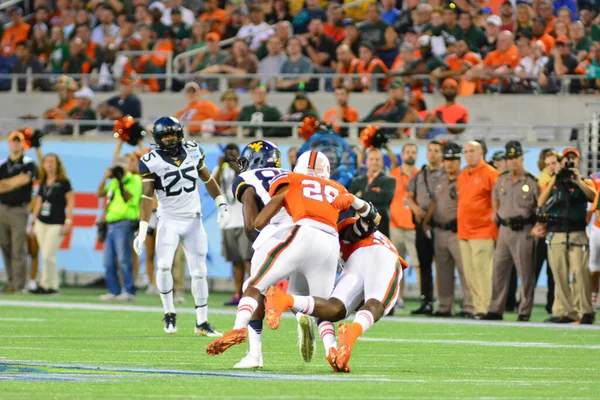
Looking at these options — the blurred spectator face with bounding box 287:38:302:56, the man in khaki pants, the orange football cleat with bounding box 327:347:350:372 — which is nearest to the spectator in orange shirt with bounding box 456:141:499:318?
the blurred spectator face with bounding box 287:38:302:56

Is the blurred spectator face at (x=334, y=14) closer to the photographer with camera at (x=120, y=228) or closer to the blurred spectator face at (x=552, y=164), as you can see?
the photographer with camera at (x=120, y=228)

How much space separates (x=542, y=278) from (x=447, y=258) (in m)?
2.80

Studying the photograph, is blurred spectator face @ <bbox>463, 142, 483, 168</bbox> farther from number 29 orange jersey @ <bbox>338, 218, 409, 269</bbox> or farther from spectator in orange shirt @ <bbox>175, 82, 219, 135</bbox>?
number 29 orange jersey @ <bbox>338, 218, 409, 269</bbox>

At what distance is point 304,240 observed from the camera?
864 centimetres

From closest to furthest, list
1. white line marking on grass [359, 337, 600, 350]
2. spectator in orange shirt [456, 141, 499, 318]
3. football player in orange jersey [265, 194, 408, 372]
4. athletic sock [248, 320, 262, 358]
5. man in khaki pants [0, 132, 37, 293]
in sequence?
football player in orange jersey [265, 194, 408, 372], athletic sock [248, 320, 262, 358], white line marking on grass [359, 337, 600, 350], spectator in orange shirt [456, 141, 499, 318], man in khaki pants [0, 132, 37, 293]

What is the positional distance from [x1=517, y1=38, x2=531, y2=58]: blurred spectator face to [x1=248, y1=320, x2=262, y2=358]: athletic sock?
11.8 m

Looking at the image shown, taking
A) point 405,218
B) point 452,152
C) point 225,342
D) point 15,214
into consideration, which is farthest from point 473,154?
point 225,342

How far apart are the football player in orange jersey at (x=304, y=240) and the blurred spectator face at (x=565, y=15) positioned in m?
12.2

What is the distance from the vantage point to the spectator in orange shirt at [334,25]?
22672mm

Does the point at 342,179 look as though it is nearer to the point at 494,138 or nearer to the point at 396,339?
the point at 494,138

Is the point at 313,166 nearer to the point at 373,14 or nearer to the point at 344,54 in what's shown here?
the point at 344,54

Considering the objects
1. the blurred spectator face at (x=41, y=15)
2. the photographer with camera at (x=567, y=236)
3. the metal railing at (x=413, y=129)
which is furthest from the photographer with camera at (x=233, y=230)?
the blurred spectator face at (x=41, y=15)

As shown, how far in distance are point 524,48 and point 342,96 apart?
9.51ft

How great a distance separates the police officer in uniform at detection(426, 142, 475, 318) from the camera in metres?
16.1
